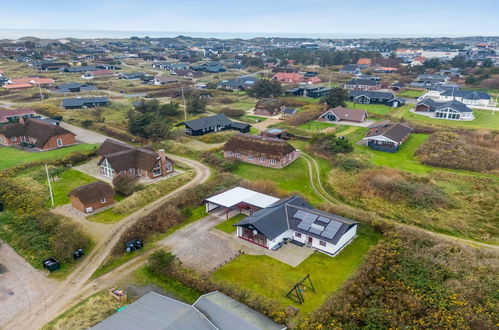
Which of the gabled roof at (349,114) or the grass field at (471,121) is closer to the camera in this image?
the grass field at (471,121)

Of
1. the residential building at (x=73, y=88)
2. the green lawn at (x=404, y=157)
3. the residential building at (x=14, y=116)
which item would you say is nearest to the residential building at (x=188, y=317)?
the green lawn at (x=404, y=157)

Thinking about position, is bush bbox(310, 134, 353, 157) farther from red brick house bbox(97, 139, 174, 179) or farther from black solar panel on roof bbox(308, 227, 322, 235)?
black solar panel on roof bbox(308, 227, 322, 235)

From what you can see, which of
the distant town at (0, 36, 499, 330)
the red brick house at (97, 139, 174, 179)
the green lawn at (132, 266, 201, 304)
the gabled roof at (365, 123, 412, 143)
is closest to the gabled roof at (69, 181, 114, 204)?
the distant town at (0, 36, 499, 330)

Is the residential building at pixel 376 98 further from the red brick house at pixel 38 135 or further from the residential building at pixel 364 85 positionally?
the red brick house at pixel 38 135

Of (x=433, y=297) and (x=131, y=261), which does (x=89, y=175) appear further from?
(x=433, y=297)

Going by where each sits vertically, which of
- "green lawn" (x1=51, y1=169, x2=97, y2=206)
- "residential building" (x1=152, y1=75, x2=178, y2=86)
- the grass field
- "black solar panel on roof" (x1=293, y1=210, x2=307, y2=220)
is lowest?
"green lawn" (x1=51, y1=169, x2=97, y2=206)

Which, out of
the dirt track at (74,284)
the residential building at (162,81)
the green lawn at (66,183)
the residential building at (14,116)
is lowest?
the dirt track at (74,284)

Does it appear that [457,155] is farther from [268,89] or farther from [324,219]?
[268,89]
